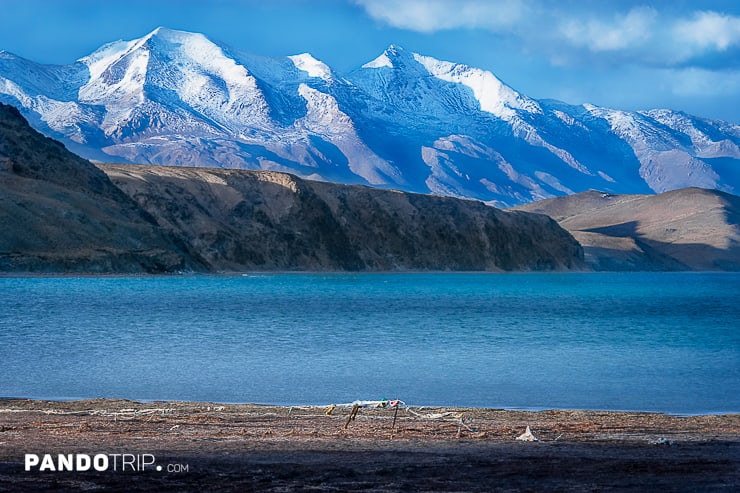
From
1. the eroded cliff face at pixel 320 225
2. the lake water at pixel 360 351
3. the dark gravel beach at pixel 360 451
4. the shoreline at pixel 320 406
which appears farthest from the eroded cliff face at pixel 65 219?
the dark gravel beach at pixel 360 451

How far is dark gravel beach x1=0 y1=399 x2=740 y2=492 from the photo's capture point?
1573 centimetres

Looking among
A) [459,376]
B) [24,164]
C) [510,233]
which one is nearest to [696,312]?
[459,376]

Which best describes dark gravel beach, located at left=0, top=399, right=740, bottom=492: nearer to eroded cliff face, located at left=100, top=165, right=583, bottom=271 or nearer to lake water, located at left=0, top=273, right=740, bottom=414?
lake water, located at left=0, top=273, right=740, bottom=414

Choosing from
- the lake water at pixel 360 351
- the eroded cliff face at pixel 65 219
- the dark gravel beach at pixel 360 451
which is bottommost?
the dark gravel beach at pixel 360 451

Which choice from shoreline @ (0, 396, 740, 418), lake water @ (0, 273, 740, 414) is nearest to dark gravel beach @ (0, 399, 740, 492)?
shoreline @ (0, 396, 740, 418)

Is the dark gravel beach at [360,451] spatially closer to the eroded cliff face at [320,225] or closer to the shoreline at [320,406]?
the shoreline at [320,406]

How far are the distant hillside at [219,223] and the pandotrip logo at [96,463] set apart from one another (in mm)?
89593

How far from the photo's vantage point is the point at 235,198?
159 meters

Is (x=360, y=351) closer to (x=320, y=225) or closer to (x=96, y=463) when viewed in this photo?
(x=96, y=463)

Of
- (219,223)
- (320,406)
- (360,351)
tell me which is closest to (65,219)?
(219,223)

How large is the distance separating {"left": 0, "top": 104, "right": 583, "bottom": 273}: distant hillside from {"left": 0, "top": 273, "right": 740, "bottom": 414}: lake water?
23231 mm

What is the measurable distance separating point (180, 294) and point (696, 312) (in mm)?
39965

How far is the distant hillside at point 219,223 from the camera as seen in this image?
110m

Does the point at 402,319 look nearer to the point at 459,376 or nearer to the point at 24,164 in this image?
the point at 459,376
